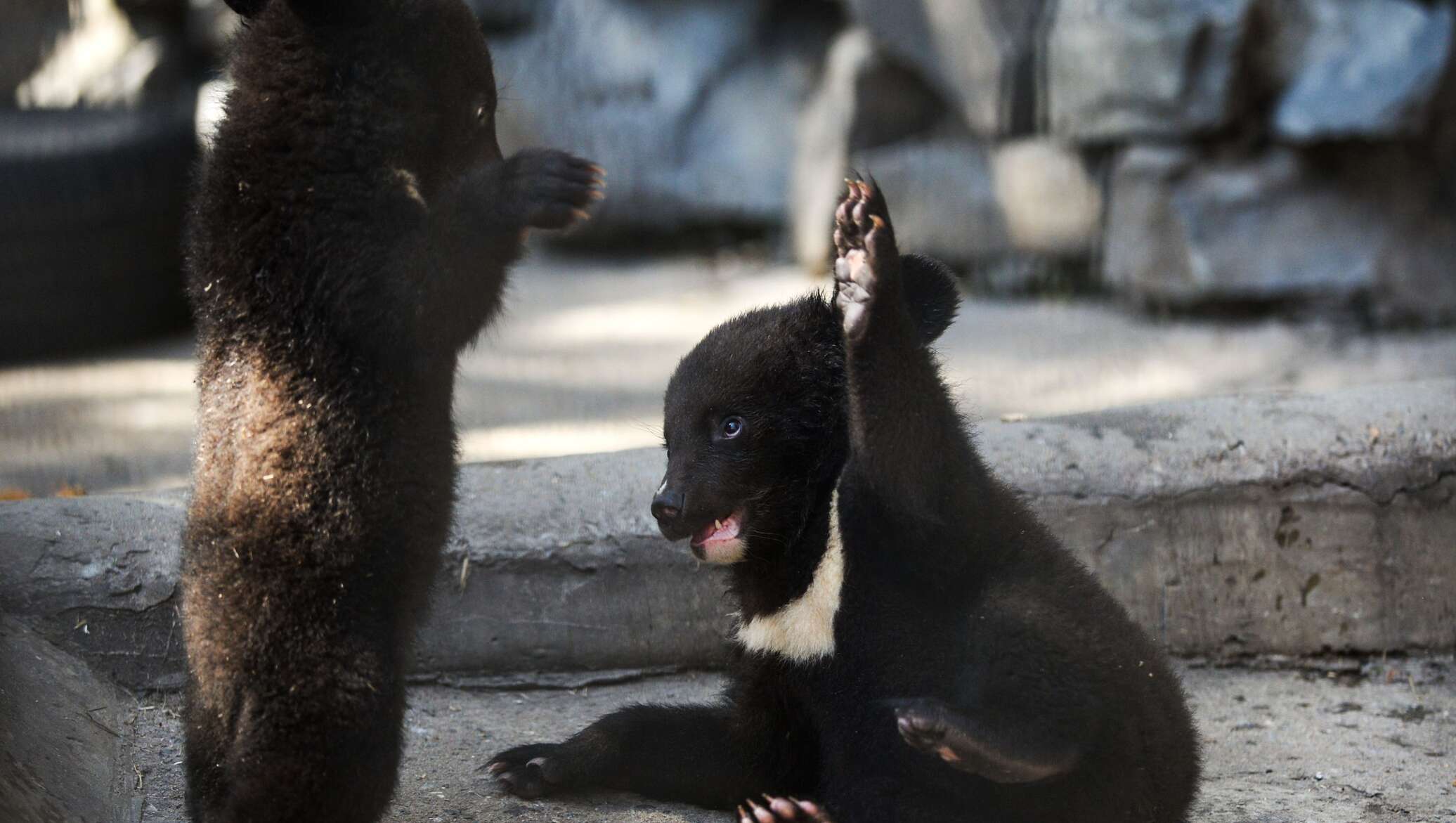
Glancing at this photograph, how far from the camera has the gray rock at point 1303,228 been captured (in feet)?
22.7

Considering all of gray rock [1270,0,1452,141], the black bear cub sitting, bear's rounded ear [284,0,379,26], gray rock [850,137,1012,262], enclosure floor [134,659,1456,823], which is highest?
gray rock [1270,0,1452,141]

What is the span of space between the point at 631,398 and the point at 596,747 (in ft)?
11.1

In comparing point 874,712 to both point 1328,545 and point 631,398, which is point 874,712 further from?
point 631,398

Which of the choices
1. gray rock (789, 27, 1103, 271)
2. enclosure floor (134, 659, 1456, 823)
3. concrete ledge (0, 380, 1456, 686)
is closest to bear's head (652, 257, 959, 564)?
enclosure floor (134, 659, 1456, 823)

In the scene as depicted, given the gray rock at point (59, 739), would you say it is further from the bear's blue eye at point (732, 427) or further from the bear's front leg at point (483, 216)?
the bear's blue eye at point (732, 427)

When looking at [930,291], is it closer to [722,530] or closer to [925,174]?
[722,530]

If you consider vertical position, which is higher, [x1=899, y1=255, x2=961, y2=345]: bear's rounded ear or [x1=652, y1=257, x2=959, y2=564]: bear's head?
[x1=899, y1=255, x2=961, y2=345]: bear's rounded ear

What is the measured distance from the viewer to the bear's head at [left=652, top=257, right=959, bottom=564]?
2.87 m

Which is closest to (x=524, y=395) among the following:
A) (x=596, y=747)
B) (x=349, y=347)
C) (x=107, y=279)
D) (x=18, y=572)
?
(x=107, y=279)

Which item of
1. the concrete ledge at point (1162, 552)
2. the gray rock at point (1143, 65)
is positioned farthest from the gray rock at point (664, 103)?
the concrete ledge at point (1162, 552)

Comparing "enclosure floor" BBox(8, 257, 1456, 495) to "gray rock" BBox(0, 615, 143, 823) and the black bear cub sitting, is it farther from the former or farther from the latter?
the black bear cub sitting

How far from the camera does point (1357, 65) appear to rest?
21.7 ft

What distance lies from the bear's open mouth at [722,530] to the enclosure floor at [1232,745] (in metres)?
0.59

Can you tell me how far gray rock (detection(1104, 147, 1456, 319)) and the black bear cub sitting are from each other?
4.56m
